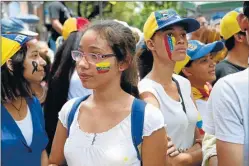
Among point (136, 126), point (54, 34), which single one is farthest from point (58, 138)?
point (54, 34)

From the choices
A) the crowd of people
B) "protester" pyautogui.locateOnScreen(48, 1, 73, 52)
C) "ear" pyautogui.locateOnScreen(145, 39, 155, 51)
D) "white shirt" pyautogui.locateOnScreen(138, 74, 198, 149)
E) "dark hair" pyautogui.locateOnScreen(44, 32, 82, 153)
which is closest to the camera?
the crowd of people

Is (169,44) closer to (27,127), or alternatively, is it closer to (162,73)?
(162,73)

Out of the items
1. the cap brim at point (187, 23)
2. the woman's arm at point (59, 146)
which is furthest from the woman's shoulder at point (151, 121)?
the cap brim at point (187, 23)

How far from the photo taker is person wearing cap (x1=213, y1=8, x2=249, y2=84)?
3869 mm

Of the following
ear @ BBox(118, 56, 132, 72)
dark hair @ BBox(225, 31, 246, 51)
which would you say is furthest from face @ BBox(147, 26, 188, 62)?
dark hair @ BBox(225, 31, 246, 51)

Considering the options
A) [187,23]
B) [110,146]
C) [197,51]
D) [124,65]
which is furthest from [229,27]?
[110,146]

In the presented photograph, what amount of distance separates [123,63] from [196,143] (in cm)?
88

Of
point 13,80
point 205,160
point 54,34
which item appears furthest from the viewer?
point 54,34

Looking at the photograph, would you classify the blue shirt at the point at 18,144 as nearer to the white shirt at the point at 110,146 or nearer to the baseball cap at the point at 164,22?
the white shirt at the point at 110,146

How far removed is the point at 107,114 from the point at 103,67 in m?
0.21

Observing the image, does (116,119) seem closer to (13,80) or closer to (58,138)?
(58,138)

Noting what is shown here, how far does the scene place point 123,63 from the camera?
88.0 inches

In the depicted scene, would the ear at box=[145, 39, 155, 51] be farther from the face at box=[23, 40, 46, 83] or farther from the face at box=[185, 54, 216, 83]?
the face at box=[185, 54, 216, 83]

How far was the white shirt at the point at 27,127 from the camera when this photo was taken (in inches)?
112
